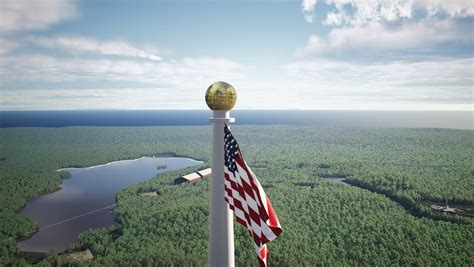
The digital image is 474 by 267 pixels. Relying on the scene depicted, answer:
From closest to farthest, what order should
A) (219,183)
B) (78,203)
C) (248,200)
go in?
(248,200)
(219,183)
(78,203)

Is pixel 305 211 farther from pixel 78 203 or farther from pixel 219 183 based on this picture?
pixel 78 203

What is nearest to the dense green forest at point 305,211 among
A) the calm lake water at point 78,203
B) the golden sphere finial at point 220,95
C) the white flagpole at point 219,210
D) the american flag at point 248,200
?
the calm lake water at point 78,203

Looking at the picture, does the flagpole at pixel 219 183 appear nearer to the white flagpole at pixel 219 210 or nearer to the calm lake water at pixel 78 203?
the white flagpole at pixel 219 210

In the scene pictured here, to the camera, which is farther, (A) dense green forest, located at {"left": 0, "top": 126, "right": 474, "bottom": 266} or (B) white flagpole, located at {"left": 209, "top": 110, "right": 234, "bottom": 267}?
(A) dense green forest, located at {"left": 0, "top": 126, "right": 474, "bottom": 266}

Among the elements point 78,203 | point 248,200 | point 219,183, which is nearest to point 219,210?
point 219,183

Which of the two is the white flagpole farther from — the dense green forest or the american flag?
the dense green forest

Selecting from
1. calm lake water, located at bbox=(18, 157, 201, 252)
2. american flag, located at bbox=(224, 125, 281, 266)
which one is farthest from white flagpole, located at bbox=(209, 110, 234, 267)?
calm lake water, located at bbox=(18, 157, 201, 252)
